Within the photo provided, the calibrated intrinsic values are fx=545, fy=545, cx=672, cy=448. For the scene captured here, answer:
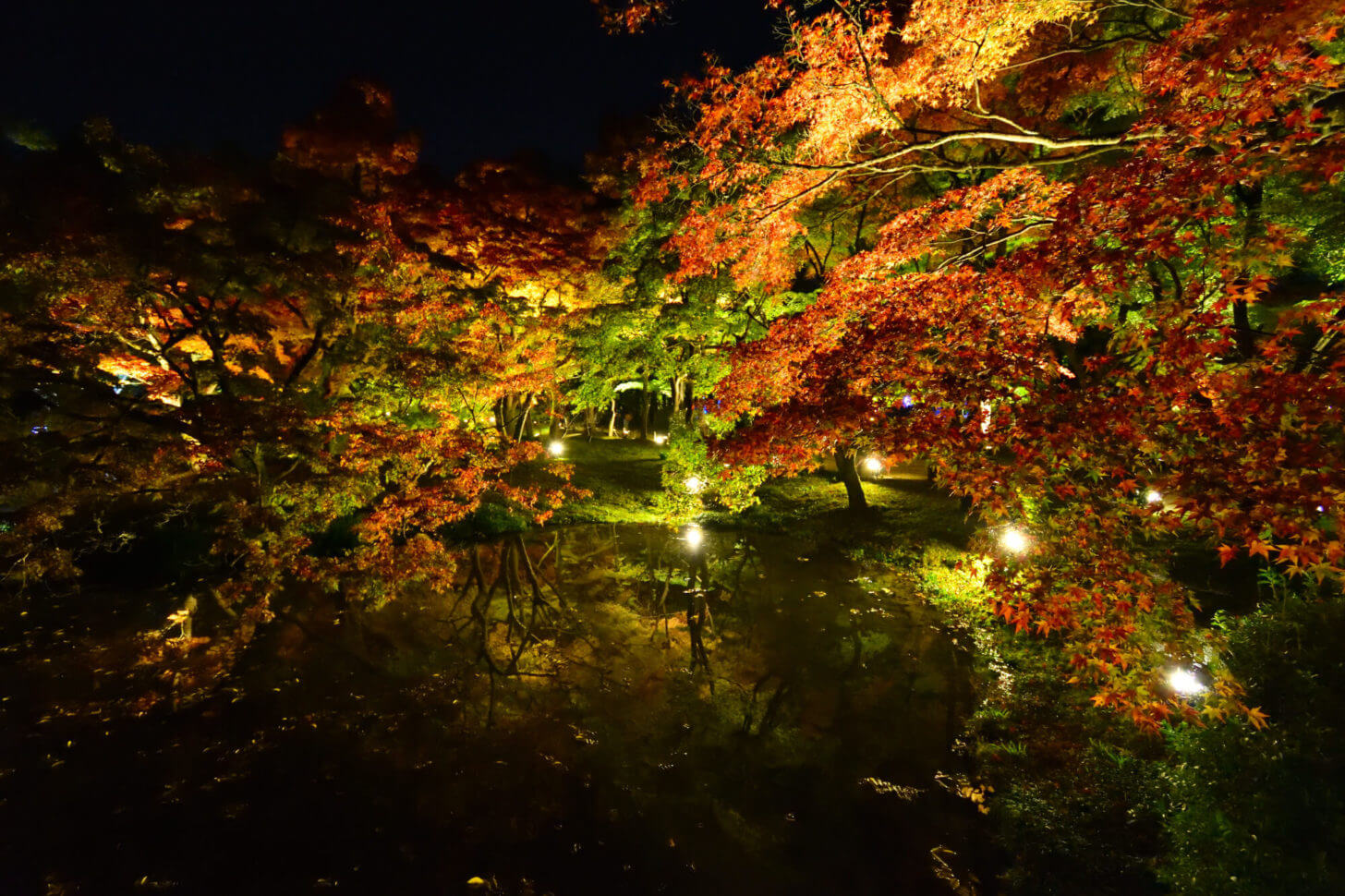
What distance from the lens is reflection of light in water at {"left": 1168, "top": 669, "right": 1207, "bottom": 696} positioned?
5.71m

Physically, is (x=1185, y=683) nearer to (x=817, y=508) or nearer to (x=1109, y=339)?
(x=1109, y=339)

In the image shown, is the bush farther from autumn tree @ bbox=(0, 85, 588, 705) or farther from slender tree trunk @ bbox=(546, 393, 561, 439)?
slender tree trunk @ bbox=(546, 393, 561, 439)

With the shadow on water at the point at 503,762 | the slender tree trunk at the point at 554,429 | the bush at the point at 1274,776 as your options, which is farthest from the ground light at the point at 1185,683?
the slender tree trunk at the point at 554,429

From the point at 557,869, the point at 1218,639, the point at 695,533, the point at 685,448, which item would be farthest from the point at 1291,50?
the point at 695,533

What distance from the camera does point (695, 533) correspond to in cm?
1550

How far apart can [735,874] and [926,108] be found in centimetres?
1332

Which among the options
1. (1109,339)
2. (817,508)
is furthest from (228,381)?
(817,508)

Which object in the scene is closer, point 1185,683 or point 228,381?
point 1185,683

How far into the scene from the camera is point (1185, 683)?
5766 millimetres

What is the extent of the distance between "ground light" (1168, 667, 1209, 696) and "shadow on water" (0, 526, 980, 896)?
231 cm

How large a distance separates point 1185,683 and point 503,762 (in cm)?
736

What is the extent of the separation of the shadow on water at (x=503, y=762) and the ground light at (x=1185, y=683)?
7.57ft

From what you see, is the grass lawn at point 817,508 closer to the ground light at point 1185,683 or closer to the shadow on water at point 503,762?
the shadow on water at point 503,762

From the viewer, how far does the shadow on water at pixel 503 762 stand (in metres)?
4.72
